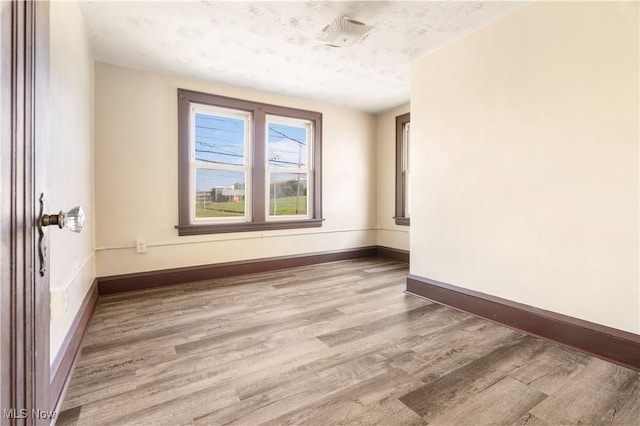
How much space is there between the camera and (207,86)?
355 centimetres

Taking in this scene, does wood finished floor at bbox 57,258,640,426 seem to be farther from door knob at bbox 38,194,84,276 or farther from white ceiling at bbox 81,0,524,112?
white ceiling at bbox 81,0,524,112

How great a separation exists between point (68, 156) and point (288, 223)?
2585mm

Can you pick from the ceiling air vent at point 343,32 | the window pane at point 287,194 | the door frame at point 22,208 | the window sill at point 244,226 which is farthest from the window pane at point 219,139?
the door frame at point 22,208

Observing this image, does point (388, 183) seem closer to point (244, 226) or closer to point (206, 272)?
point (244, 226)

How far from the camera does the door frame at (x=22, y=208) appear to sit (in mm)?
586

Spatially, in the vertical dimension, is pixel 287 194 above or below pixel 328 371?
above

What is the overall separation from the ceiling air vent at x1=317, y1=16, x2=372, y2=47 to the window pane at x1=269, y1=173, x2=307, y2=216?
202 centimetres

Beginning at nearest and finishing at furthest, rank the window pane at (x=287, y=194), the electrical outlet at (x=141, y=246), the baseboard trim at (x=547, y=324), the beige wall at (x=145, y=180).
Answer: the baseboard trim at (x=547, y=324), the beige wall at (x=145, y=180), the electrical outlet at (x=141, y=246), the window pane at (x=287, y=194)

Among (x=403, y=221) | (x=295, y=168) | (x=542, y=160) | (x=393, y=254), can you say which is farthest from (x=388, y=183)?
(x=542, y=160)

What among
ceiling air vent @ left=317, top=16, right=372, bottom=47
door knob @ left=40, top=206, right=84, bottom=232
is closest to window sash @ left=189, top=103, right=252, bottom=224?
ceiling air vent @ left=317, top=16, right=372, bottom=47

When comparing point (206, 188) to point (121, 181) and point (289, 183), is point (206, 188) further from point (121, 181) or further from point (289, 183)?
point (289, 183)

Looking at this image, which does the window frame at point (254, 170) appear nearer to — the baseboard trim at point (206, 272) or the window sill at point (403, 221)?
the baseboard trim at point (206, 272)

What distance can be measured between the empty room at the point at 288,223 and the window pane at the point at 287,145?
95mm

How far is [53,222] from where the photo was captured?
75 centimetres
